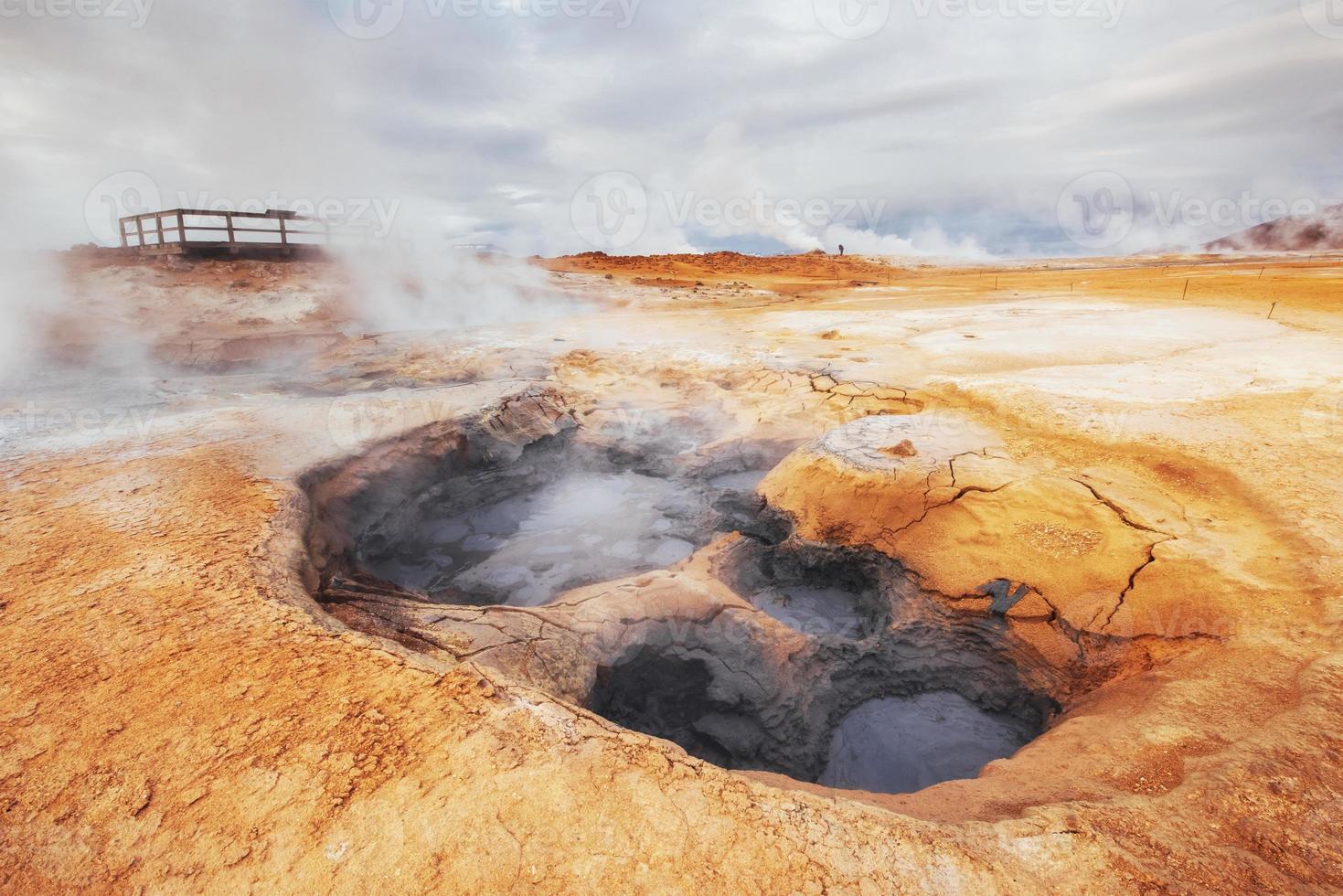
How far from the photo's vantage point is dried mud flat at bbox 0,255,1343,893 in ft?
5.24

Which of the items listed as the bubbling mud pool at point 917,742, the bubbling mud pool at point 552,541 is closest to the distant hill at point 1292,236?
the bubbling mud pool at point 552,541

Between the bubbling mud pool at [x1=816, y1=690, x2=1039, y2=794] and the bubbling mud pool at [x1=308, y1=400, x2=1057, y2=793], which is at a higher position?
the bubbling mud pool at [x1=308, y1=400, x2=1057, y2=793]

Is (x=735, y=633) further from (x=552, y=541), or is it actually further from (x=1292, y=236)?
(x=1292, y=236)

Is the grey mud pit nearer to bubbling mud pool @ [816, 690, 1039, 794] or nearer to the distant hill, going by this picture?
bubbling mud pool @ [816, 690, 1039, 794]

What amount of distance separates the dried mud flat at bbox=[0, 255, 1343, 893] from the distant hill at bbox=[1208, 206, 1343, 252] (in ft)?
169

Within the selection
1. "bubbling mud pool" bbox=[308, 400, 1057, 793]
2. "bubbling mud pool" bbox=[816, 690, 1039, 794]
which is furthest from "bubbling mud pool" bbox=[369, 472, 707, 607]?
"bubbling mud pool" bbox=[816, 690, 1039, 794]

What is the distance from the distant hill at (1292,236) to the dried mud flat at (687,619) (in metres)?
51.6

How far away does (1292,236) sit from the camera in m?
46.0

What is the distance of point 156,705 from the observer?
193 cm

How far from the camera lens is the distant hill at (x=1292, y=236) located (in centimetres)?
4220

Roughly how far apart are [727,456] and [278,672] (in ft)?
14.3

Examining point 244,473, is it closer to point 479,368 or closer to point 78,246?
point 479,368

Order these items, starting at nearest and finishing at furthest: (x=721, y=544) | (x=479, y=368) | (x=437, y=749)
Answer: (x=437, y=749) < (x=721, y=544) < (x=479, y=368)

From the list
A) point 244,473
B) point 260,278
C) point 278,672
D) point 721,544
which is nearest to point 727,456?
point 721,544
